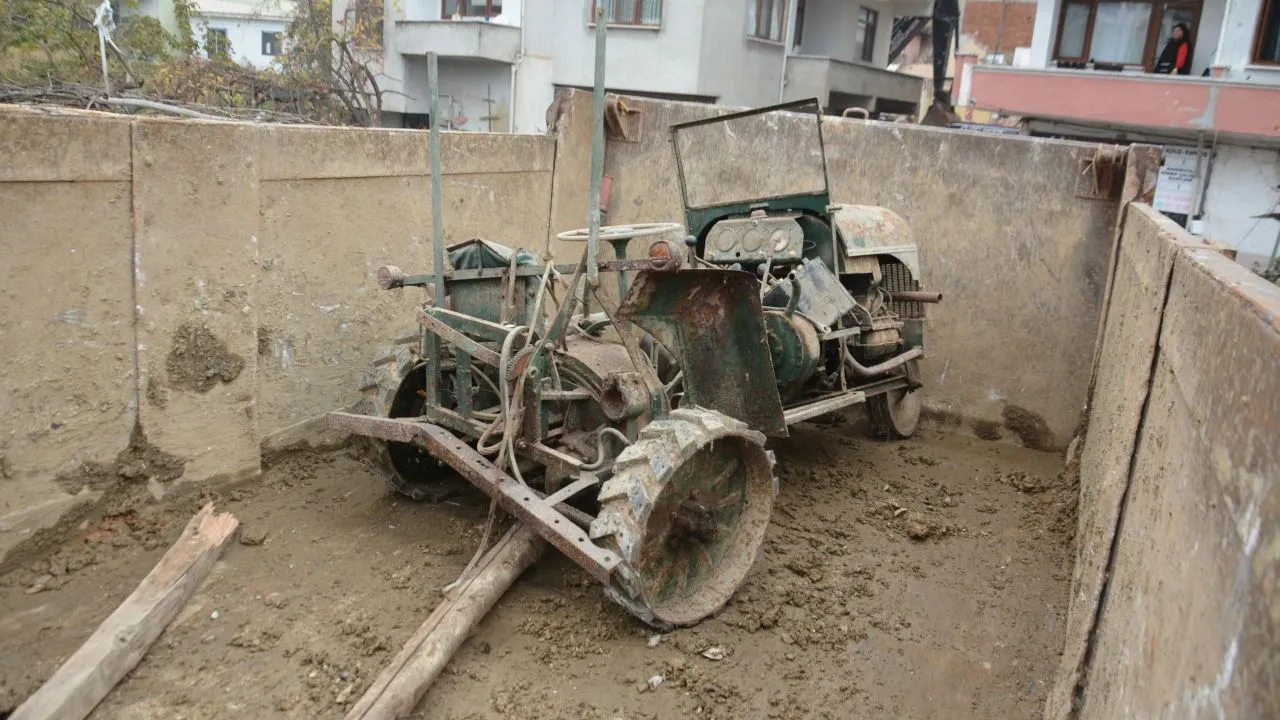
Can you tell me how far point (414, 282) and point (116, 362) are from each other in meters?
1.45

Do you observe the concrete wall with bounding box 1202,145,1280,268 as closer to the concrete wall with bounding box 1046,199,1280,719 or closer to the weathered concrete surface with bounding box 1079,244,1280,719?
the concrete wall with bounding box 1046,199,1280,719

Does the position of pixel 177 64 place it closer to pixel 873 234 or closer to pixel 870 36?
pixel 873 234

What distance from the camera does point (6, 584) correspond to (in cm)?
385

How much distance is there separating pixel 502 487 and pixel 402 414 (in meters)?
1.16

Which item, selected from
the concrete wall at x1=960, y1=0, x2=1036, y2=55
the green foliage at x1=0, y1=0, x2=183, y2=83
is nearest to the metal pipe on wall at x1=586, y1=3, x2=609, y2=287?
the green foliage at x1=0, y1=0, x2=183, y2=83

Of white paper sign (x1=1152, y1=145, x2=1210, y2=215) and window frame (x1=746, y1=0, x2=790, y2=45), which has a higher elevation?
window frame (x1=746, y1=0, x2=790, y2=45)

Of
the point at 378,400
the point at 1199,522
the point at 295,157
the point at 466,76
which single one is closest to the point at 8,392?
the point at 378,400

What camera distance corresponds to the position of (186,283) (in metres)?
4.49

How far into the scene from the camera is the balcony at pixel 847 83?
61.4 feet

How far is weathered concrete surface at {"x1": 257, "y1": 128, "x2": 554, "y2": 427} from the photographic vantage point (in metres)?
4.95

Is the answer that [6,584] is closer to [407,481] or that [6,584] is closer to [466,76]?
[407,481]

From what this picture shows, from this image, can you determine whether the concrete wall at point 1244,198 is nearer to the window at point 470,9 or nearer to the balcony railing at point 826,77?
the balcony railing at point 826,77

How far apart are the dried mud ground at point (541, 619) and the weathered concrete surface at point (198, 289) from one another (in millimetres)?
345

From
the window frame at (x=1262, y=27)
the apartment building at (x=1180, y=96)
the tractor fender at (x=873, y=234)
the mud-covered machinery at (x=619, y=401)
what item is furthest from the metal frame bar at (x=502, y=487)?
the window frame at (x=1262, y=27)
